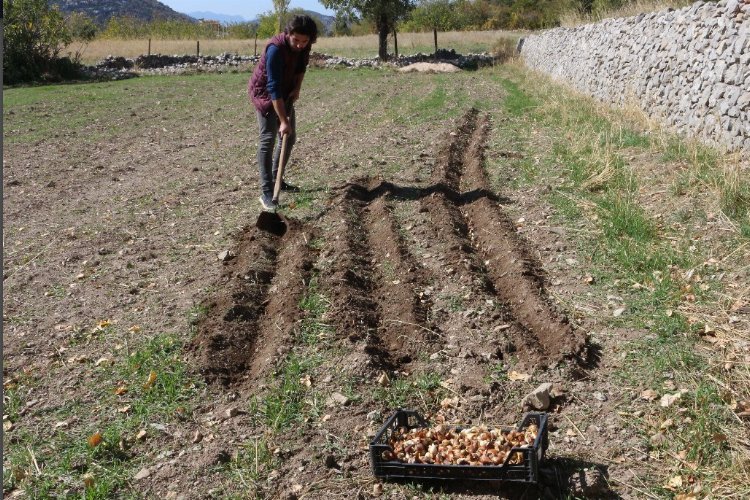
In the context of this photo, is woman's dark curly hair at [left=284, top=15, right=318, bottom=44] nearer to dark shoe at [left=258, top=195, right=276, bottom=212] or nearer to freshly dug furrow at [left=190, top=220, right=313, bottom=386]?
dark shoe at [left=258, top=195, right=276, bottom=212]

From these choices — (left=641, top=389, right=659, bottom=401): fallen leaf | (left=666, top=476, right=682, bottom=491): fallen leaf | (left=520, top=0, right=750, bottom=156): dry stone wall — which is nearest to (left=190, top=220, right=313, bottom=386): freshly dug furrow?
(left=641, top=389, right=659, bottom=401): fallen leaf

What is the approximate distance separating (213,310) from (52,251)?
2642mm

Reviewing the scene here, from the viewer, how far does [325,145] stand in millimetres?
12258

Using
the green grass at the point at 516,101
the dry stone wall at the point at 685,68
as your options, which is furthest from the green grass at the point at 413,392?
the green grass at the point at 516,101

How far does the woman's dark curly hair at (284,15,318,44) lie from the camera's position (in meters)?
7.29

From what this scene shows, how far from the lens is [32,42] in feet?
94.7

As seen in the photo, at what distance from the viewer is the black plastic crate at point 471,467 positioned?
3.39 meters

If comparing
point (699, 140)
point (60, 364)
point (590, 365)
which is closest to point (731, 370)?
point (590, 365)

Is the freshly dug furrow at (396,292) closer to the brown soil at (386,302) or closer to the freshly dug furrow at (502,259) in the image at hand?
the brown soil at (386,302)

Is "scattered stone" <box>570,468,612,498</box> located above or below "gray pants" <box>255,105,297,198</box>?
below

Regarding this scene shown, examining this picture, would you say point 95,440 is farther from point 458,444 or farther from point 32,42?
point 32,42

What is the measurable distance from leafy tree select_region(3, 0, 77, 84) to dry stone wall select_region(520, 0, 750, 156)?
2138 centimetres

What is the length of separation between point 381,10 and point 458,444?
35.1 metres

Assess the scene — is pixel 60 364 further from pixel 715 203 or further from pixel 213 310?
pixel 715 203
